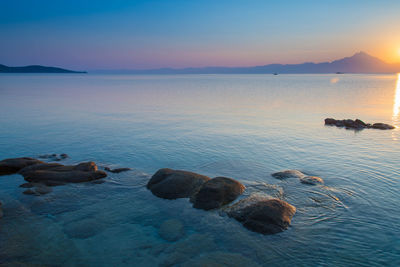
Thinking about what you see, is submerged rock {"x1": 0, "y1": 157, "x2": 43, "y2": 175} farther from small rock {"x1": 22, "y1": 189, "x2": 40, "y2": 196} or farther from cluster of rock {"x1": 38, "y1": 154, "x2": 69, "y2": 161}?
small rock {"x1": 22, "y1": 189, "x2": 40, "y2": 196}

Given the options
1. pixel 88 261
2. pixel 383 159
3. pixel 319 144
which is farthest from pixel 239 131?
pixel 88 261

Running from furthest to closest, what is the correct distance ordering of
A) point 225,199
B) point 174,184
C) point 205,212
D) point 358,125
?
point 358,125
point 174,184
point 225,199
point 205,212

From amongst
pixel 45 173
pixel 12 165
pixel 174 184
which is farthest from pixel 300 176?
pixel 12 165

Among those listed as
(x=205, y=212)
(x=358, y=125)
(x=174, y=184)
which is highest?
(x=358, y=125)

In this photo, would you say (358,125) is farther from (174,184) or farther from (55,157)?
(55,157)

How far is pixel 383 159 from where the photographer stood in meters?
19.1

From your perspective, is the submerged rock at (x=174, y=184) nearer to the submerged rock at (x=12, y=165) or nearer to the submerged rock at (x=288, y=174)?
the submerged rock at (x=288, y=174)

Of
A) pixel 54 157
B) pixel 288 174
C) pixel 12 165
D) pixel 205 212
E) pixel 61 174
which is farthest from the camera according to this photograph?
pixel 54 157

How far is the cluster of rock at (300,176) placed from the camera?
48.7 feet

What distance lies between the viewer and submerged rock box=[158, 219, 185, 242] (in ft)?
33.4

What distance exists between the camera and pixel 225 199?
1268 centimetres

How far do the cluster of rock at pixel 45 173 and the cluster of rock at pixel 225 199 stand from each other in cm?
401

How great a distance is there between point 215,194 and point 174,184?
2.38 m

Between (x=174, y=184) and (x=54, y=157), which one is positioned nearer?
(x=174, y=184)
